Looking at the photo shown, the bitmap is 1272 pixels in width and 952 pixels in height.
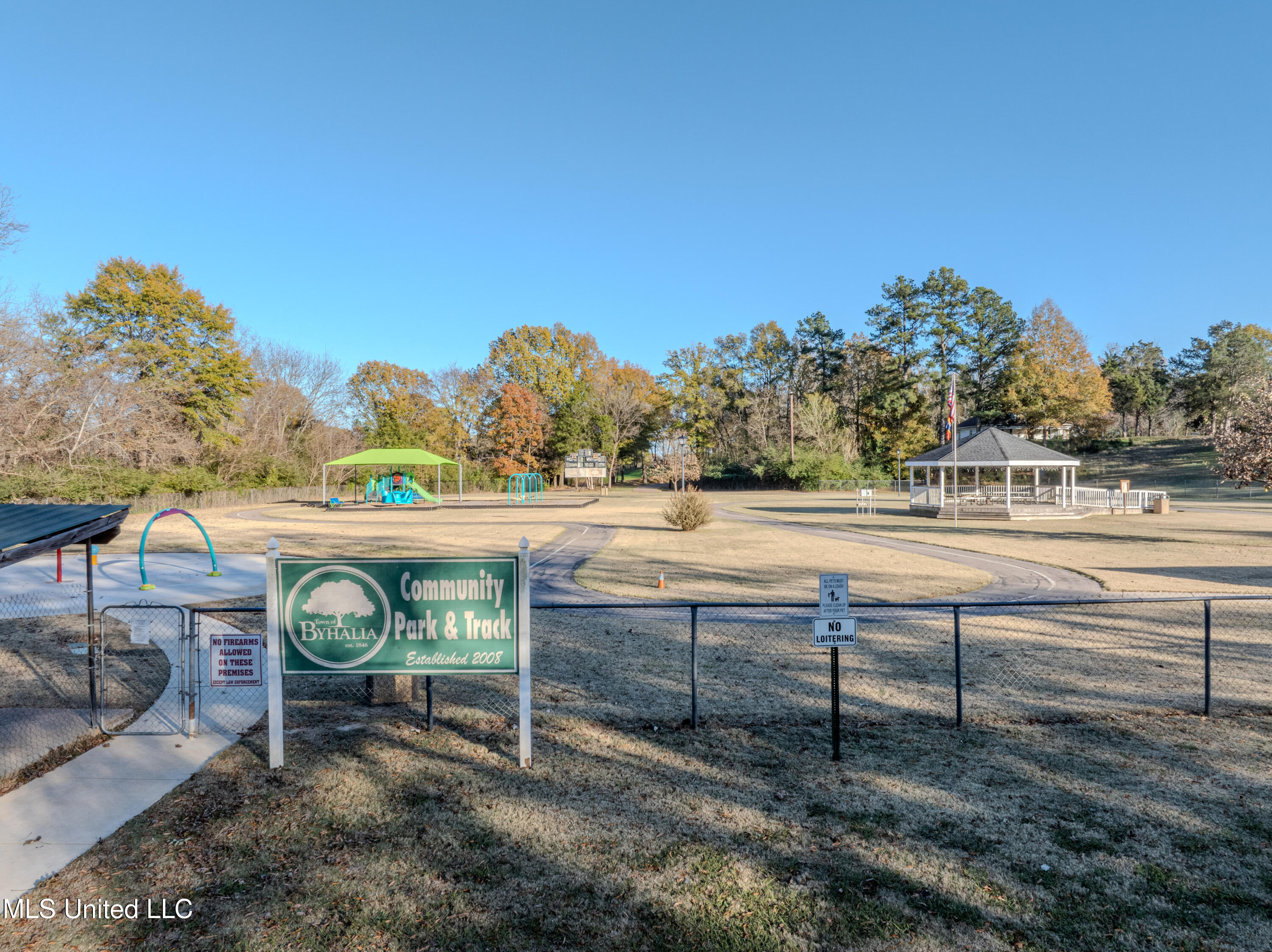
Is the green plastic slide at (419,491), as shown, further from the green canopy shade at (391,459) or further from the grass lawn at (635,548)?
the grass lawn at (635,548)

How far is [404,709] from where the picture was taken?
6703mm

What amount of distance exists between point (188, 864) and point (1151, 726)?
300 inches

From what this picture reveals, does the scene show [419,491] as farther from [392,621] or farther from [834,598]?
[834,598]

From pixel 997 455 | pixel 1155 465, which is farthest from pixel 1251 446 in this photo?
pixel 1155 465

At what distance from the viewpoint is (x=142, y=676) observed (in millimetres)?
7832

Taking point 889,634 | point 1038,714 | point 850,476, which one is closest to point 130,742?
point 1038,714

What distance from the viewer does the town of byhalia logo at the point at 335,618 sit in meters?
5.27

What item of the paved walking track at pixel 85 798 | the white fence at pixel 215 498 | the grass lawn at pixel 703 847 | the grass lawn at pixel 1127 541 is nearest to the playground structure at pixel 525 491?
the white fence at pixel 215 498

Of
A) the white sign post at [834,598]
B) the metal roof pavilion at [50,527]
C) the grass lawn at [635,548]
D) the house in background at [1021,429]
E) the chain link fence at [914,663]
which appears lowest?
the chain link fence at [914,663]

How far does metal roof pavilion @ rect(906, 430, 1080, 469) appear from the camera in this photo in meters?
33.0

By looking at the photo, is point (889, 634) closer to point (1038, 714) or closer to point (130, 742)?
point (1038, 714)

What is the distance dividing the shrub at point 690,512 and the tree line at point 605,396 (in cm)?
2753

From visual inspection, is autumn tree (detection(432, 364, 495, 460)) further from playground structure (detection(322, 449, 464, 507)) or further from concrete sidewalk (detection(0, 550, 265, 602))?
concrete sidewalk (detection(0, 550, 265, 602))

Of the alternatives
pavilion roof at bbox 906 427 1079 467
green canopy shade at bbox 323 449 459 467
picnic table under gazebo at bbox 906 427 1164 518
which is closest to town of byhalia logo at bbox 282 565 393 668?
picnic table under gazebo at bbox 906 427 1164 518
